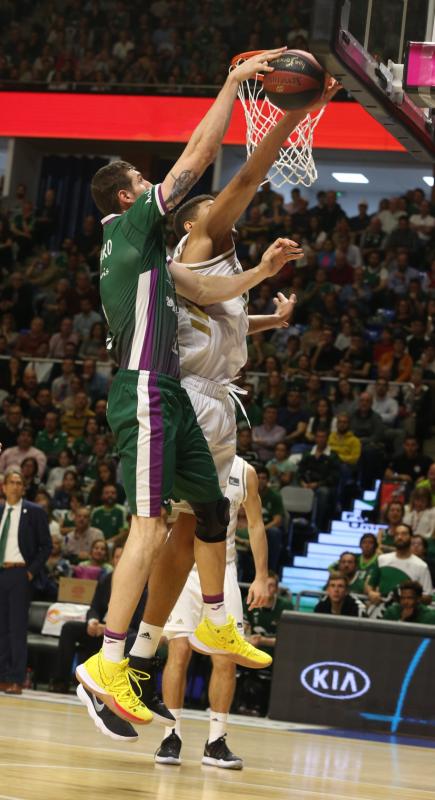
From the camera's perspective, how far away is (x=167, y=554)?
5.76m

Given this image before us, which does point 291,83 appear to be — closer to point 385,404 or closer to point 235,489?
point 235,489

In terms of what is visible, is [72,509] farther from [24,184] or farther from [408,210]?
[24,184]

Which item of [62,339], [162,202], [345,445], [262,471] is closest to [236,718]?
[262,471]

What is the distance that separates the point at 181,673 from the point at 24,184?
1913 centimetres

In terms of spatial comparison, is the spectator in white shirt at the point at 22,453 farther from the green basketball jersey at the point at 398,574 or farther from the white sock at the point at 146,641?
the white sock at the point at 146,641

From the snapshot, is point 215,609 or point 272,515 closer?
point 215,609

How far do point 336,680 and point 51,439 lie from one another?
758 centimetres

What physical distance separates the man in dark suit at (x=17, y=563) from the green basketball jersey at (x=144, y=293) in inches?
277

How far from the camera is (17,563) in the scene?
1197 cm

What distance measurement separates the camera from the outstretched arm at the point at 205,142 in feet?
16.5

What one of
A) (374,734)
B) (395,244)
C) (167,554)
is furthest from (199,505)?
(395,244)

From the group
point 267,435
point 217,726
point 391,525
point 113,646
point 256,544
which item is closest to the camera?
point 113,646

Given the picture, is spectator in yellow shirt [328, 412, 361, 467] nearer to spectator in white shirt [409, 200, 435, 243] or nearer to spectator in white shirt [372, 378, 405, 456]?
spectator in white shirt [372, 378, 405, 456]

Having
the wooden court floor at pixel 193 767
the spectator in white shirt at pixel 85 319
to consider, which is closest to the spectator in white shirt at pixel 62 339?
the spectator in white shirt at pixel 85 319
